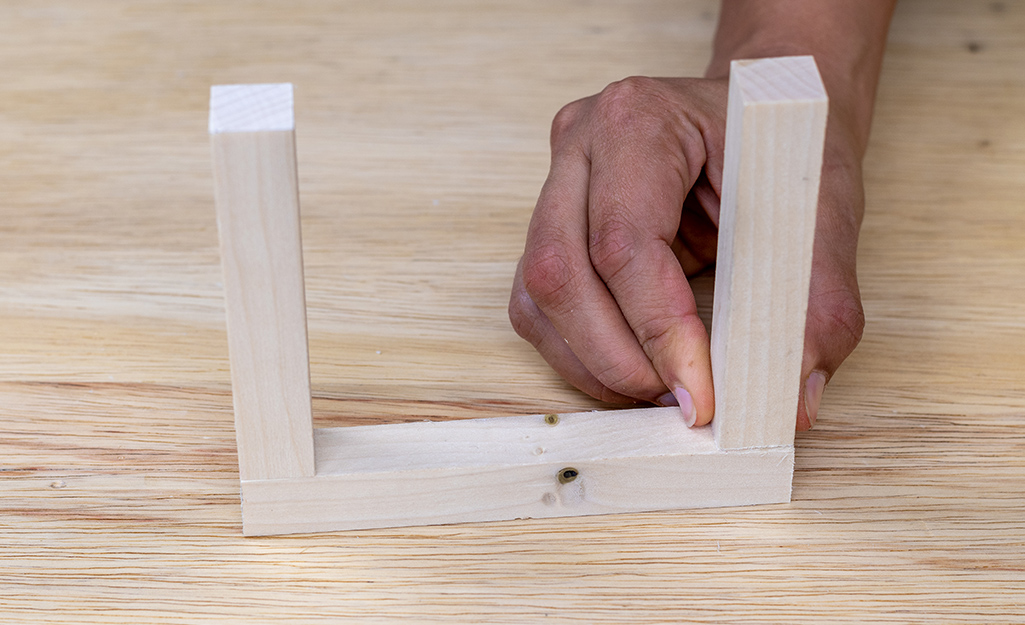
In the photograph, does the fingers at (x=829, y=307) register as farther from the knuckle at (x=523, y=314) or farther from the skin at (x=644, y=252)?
the knuckle at (x=523, y=314)

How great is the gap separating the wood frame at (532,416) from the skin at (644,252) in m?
0.02

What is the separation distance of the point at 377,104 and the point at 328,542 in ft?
1.56

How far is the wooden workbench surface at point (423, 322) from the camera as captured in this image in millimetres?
537

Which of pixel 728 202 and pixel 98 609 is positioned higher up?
pixel 728 202

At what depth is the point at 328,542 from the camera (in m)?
0.56

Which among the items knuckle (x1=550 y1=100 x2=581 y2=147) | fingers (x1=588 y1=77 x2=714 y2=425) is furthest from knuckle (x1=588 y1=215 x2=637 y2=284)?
knuckle (x1=550 y1=100 x2=581 y2=147)

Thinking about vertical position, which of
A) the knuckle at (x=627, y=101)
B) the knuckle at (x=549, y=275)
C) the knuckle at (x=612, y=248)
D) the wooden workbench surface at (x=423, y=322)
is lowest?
the wooden workbench surface at (x=423, y=322)

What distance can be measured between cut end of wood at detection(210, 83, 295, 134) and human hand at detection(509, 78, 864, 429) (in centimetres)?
19

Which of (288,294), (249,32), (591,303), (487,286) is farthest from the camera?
(249,32)

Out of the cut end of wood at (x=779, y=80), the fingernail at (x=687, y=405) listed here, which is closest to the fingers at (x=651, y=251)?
the fingernail at (x=687, y=405)

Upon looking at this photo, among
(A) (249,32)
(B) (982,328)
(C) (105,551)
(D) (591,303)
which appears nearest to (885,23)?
(B) (982,328)

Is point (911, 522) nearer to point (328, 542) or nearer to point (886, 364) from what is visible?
point (886, 364)

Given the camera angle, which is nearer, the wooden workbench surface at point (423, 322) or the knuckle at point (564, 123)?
the wooden workbench surface at point (423, 322)

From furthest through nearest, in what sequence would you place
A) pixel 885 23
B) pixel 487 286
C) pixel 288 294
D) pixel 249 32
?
pixel 249 32
pixel 885 23
pixel 487 286
pixel 288 294
